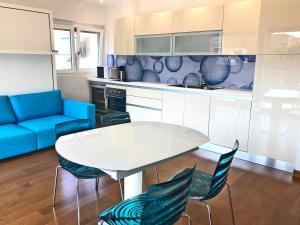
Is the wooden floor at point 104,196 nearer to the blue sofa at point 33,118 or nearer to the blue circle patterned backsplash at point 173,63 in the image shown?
the blue sofa at point 33,118

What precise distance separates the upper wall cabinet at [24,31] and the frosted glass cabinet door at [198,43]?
7.05 feet

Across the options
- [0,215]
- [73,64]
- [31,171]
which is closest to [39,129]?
[31,171]

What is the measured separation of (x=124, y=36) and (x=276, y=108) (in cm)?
308

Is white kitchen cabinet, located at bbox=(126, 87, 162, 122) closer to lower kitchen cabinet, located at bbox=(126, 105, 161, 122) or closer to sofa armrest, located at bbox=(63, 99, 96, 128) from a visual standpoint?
lower kitchen cabinet, located at bbox=(126, 105, 161, 122)

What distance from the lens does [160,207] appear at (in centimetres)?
125

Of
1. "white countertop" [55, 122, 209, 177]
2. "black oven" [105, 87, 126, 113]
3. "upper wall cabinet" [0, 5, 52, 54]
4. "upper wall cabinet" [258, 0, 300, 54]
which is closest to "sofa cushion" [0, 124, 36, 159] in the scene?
"upper wall cabinet" [0, 5, 52, 54]

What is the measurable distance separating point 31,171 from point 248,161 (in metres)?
2.91

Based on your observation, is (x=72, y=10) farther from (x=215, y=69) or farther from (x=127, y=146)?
(x=127, y=146)

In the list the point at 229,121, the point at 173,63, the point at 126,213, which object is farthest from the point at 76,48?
the point at 126,213

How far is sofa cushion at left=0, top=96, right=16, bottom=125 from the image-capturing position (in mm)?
3568

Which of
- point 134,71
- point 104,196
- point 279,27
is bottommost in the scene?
point 104,196

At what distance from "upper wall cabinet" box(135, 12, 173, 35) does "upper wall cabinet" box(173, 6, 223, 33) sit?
0.47ft

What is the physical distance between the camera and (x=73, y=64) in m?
5.11

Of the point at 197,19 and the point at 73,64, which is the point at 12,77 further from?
the point at 197,19
